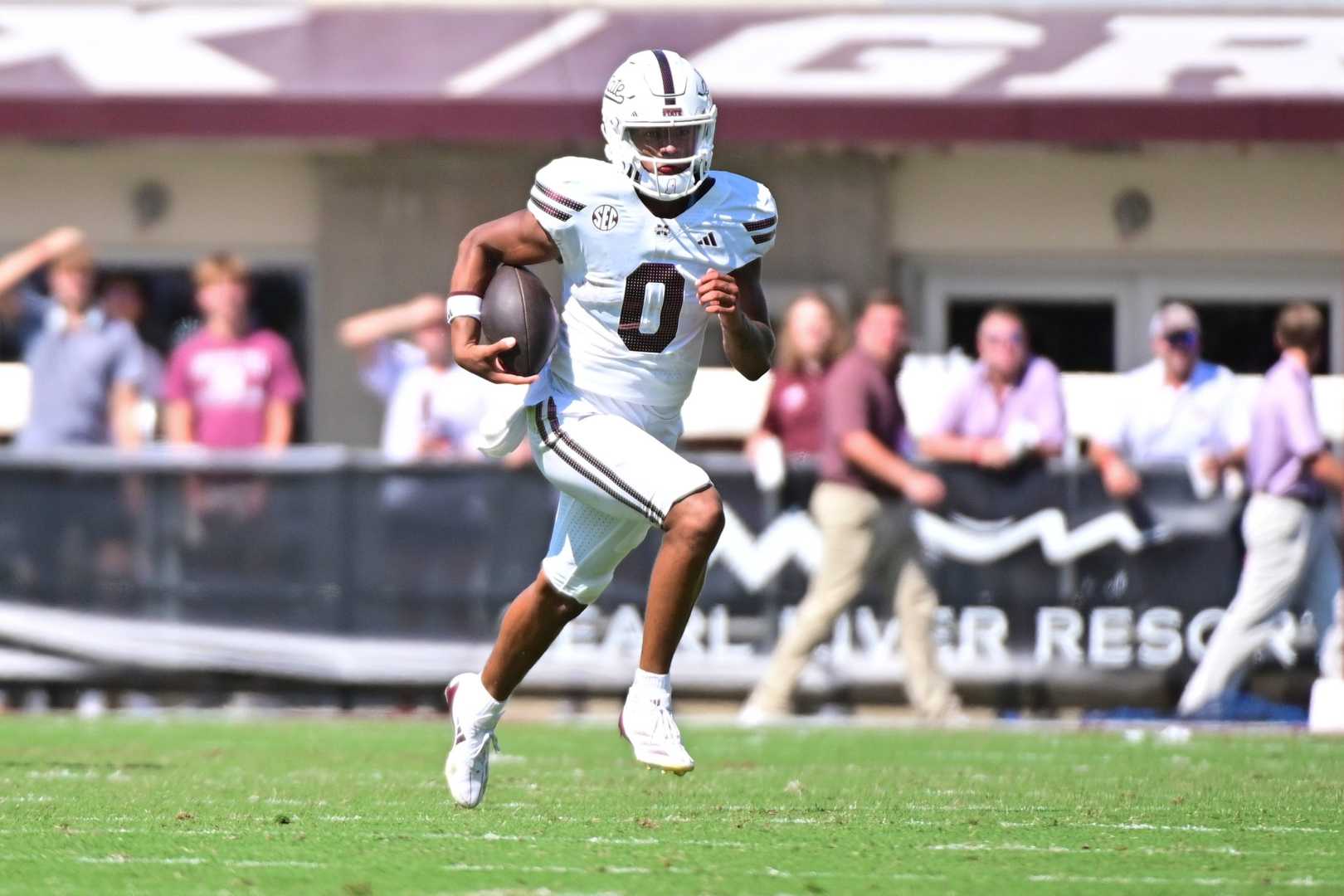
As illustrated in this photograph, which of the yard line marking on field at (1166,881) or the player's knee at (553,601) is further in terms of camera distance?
the player's knee at (553,601)

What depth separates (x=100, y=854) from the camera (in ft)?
16.9

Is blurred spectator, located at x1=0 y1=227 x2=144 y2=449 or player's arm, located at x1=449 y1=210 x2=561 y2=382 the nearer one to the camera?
player's arm, located at x1=449 y1=210 x2=561 y2=382

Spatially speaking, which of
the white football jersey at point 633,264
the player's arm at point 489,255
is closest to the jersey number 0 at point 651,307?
the white football jersey at point 633,264

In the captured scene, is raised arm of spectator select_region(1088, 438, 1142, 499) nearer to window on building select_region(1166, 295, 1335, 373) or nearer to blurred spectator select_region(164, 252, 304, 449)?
window on building select_region(1166, 295, 1335, 373)

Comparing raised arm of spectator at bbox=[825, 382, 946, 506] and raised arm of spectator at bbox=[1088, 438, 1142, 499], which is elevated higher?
raised arm of spectator at bbox=[825, 382, 946, 506]

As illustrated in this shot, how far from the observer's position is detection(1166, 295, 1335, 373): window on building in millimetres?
13531

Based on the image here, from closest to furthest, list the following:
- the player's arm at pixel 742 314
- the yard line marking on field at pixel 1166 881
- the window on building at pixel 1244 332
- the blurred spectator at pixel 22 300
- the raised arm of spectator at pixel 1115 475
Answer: the yard line marking on field at pixel 1166 881 < the player's arm at pixel 742 314 < the raised arm of spectator at pixel 1115 475 < the blurred spectator at pixel 22 300 < the window on building at pixel 1244 332

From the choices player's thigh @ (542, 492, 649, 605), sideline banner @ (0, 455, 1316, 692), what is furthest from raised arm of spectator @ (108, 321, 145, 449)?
player's thigh @ (542, 492, 649, 605)

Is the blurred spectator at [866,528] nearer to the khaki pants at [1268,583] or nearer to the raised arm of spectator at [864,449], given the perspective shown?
the raised arm of spectator at [864,449]

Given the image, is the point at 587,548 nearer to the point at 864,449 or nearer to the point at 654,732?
the point at 654,732

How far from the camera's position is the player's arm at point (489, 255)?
625 cm

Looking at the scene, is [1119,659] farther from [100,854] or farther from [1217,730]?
[100,854]

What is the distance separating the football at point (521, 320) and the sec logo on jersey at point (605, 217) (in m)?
0.22

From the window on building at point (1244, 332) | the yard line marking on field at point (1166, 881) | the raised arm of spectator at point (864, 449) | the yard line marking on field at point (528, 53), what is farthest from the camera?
the window on building at point (1244, 332)
